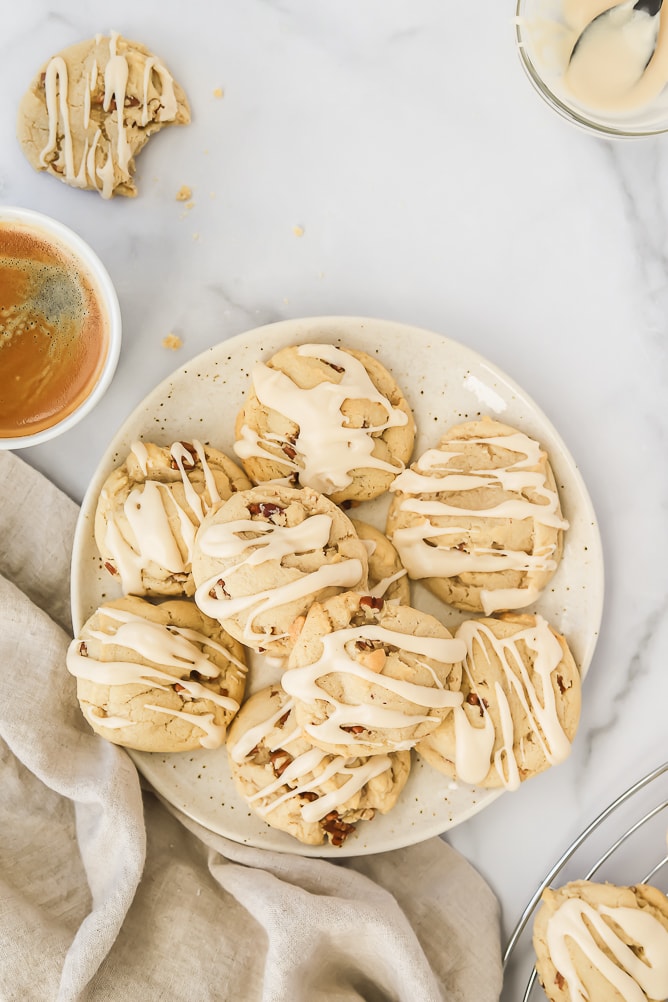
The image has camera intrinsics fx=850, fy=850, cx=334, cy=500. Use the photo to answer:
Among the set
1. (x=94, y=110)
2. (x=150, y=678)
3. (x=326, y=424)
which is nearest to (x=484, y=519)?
(x=326, y=424)

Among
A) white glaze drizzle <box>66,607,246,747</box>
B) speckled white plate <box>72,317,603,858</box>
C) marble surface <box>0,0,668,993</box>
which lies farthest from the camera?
marble surface <box>0,0,668,993</box>

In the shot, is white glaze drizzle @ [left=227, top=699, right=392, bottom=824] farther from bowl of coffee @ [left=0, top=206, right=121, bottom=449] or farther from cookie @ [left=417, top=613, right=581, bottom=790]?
bowl of coffee @ [left=0, top=206, right=121, bottom=449]

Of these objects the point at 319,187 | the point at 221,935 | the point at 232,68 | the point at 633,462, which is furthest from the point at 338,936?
the point at 232,68

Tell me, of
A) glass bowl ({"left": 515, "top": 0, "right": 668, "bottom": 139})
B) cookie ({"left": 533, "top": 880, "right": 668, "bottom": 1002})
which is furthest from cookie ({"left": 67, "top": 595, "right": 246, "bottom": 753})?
glass bowl ({"left": 515, "top": 0, "right": 668, "bottom": 139})

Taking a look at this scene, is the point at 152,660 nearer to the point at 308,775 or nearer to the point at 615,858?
the point at 308,775

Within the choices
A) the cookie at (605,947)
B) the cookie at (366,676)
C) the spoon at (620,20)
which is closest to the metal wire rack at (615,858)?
the cookie at (605,947)
